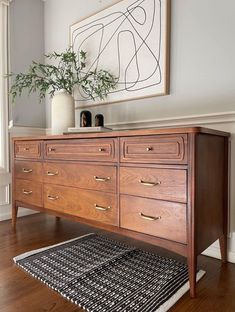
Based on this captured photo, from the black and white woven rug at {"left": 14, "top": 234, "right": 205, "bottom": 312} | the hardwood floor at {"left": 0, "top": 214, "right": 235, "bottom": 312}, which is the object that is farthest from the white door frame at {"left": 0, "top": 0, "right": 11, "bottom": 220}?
the black and white woven rug at {"left": 14, "top": 234, "right": 205, "bottom": 312}

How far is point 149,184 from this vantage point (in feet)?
4.45

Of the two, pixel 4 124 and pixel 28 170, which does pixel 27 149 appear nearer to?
pixel 28 170

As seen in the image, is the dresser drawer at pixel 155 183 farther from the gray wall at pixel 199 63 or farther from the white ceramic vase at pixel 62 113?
the white ceramic vase at pixel 62 113

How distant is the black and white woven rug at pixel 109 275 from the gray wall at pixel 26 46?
146cm

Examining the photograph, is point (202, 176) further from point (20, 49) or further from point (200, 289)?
point (20, 49)

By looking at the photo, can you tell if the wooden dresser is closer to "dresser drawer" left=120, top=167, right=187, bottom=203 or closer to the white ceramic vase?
"dresser drawer" left=120, top=167, right=187, bottom=203

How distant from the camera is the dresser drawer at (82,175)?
60.9 inches

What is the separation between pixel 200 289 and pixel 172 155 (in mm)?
672

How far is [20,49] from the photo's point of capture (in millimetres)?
2615

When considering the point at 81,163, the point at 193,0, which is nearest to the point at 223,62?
the point at 193,0

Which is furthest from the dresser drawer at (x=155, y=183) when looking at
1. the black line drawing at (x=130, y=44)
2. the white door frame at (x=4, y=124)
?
the white door frame at (x=4, y=124)

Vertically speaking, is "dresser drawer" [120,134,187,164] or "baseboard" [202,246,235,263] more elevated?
"dresser drawer" [120,134,187,164]

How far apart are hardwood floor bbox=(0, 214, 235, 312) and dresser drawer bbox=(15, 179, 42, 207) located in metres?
0.28

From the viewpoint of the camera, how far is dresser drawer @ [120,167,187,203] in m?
1.25
